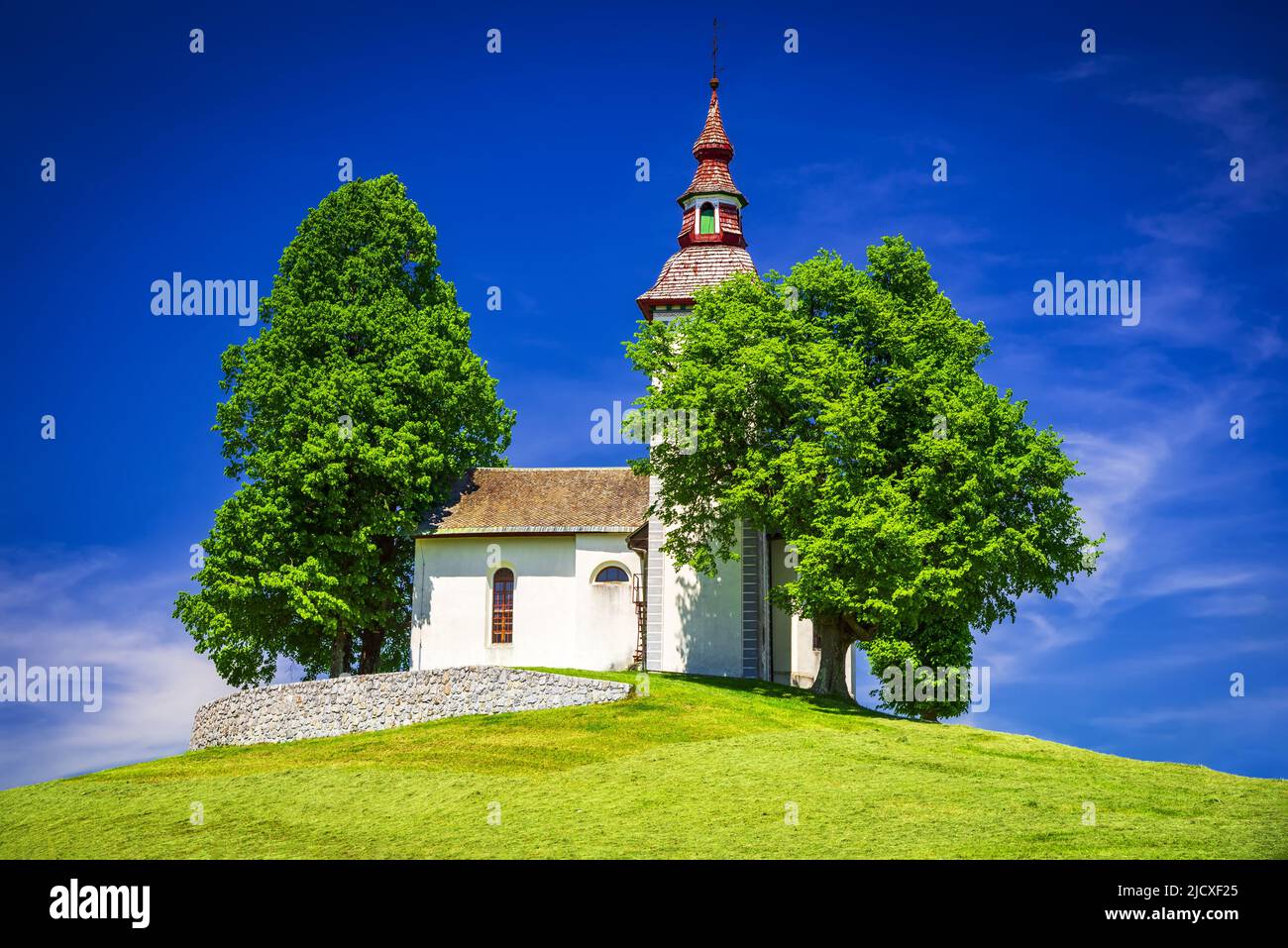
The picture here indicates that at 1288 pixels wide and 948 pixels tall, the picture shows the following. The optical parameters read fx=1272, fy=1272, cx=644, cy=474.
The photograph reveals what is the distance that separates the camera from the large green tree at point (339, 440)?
3944 cm

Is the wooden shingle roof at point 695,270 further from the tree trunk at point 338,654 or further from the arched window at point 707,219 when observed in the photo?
the tree trunk at point 338,654

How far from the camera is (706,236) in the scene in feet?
145

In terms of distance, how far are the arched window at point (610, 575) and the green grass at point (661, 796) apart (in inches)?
339

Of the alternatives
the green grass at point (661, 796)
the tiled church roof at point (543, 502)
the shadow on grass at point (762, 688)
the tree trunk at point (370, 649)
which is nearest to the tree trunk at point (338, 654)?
the tree trunk at point (370, 649)

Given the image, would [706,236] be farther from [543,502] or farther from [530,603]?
[530,603]

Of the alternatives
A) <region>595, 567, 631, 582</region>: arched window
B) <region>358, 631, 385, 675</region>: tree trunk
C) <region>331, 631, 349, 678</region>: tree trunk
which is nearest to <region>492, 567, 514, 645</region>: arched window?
<region>595, 567, 631, 582</region>: arched window

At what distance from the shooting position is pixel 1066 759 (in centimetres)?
2888

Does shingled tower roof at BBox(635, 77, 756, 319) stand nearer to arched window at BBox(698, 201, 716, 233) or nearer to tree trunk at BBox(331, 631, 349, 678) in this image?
arched window at BBox(698, 201, 716, 233)

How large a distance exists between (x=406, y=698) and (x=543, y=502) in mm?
10560

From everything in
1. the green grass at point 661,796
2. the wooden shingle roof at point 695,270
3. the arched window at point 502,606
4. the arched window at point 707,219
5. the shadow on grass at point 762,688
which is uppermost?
the arched window at point 707,219

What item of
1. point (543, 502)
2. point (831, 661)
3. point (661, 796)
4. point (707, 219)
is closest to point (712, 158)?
point (707, 219)

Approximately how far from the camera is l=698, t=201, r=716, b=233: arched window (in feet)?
145
